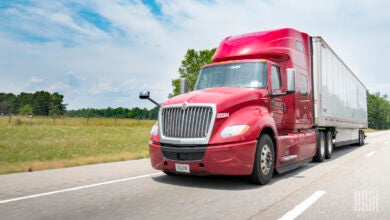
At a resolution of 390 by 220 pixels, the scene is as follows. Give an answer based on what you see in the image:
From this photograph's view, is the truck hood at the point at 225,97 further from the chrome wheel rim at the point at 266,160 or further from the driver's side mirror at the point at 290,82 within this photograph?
the chrome wheel rim at the point at 266,160

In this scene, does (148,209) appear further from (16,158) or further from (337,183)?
(16,158)

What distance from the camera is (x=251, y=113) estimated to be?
6422mm

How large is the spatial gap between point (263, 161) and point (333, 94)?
23.7 feet

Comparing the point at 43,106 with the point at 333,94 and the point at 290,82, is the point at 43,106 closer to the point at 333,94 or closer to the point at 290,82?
the point at 333,94

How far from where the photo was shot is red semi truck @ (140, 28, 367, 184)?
6039 mm

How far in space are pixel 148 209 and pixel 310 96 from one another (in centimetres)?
726

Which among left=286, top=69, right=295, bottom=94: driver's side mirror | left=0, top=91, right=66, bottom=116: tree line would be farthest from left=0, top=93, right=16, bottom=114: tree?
left=286, top=69, right=295, bottom=94: driver's side mirror

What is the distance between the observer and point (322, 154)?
11125 millimetres

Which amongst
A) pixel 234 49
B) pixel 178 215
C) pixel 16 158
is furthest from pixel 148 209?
pixel 16 158

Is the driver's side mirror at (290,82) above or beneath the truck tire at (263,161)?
above

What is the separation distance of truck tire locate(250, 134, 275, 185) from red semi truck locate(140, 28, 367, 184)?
19 mm

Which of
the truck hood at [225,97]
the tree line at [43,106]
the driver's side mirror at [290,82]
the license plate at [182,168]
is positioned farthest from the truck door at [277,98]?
the tree line at [43,106]

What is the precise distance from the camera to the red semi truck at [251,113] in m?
6.04

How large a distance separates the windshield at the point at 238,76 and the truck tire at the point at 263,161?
4.19 feet
